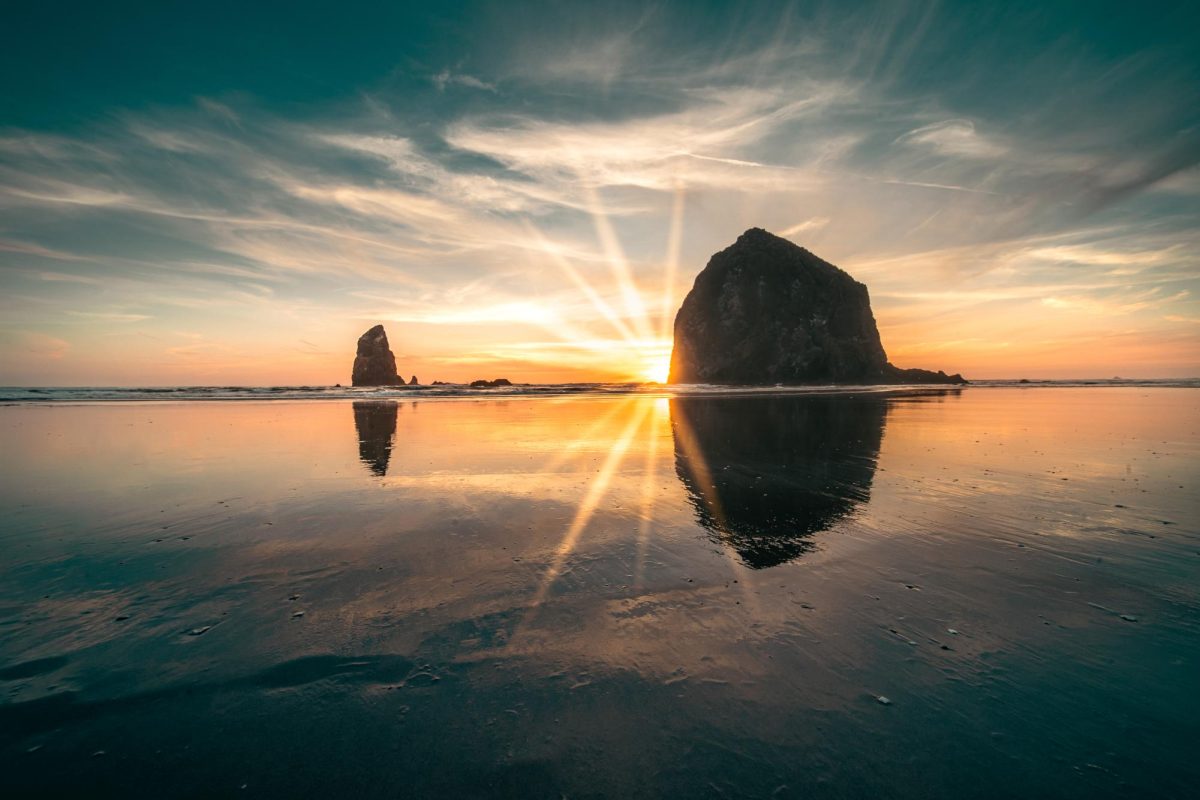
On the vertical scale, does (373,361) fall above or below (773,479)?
above

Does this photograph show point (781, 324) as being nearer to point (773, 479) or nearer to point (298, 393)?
point (298, 393)

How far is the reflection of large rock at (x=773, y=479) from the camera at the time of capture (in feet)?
27.7

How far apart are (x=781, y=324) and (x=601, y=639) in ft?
419

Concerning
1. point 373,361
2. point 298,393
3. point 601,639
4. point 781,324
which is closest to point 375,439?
point 601,639

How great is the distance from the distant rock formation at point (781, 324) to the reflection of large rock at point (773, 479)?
98.4 metres

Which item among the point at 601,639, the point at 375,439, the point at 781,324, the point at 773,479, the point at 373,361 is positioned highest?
the point at 781,324

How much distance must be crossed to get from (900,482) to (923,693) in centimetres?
916

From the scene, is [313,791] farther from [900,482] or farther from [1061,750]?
[900,482]

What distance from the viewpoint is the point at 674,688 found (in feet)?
14.1

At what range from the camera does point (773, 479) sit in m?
12.7

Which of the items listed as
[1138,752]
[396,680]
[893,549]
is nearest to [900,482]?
[893,549]

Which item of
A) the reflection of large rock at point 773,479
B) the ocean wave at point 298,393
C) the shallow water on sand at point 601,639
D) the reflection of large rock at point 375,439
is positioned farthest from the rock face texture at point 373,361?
the shallow water on sand at point 601,639

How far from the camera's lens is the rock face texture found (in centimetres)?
9719

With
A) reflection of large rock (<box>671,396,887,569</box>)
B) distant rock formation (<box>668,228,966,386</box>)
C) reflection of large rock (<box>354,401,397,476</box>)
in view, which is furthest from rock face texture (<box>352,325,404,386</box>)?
reflection of large rock (<box>671,396,887,569</box>)
